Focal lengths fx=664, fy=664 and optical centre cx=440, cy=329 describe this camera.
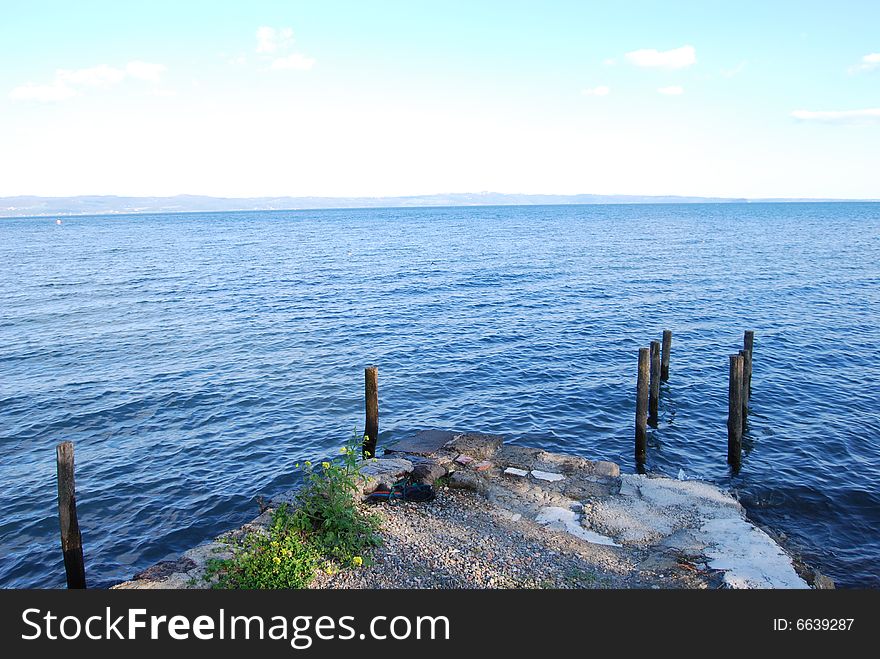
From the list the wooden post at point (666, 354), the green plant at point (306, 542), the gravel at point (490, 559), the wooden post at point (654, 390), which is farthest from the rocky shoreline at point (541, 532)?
the wooden post at point (666, 354)

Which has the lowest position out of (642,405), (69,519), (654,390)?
(69,519)

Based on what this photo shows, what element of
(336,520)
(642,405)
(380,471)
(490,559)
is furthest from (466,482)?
(642,405)

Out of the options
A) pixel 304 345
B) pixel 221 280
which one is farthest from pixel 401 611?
pixel 221 280

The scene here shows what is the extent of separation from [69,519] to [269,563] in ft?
17.5

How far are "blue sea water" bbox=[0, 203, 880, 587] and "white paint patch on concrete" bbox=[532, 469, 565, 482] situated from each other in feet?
12.4

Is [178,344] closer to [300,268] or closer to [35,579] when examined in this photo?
[35,579]

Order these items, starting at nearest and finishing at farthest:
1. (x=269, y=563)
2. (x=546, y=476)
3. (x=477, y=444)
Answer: (x=269, y=563), (x=546, y=476), (x=477, y=444)

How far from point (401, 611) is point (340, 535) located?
377 centimetres

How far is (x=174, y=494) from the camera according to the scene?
19.0 m

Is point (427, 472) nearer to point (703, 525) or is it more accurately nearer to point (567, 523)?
point (567, 523)

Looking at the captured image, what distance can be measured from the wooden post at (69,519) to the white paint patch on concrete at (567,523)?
32.9ft

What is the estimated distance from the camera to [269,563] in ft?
38.3

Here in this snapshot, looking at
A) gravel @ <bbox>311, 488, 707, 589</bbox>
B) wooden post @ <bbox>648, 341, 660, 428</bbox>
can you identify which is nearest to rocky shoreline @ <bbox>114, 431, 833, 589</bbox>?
gravel @ <bbox>311, 488, 707, 589</bbox>

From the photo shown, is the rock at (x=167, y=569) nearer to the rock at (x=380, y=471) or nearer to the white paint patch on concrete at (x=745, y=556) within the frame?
the rock at (x=380, y=471)
